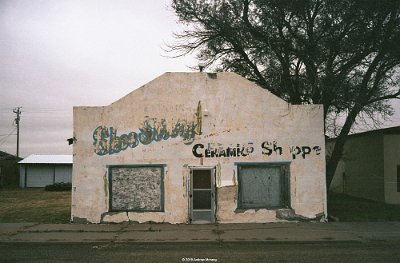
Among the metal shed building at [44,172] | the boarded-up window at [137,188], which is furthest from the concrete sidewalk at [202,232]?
the metal shed building at [44,172]

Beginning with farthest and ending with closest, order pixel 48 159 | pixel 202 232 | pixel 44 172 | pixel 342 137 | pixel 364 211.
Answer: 1. pixel 48 159
2. pixel 44 172
3. pixel 342 137
4. pixel 364 211
5. pixel 202 232

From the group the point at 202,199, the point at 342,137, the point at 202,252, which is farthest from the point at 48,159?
the point at 202,252

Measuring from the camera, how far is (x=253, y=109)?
1471 centimetres

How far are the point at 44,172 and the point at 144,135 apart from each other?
94.3ft

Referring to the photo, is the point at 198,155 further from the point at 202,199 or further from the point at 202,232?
the point at 202,232

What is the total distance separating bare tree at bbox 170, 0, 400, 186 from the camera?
15750mm

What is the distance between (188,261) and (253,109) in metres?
6.97

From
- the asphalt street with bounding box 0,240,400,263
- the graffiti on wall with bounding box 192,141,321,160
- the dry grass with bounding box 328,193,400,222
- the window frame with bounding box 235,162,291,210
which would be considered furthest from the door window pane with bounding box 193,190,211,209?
the dry grass with bounding box 328,193,400,222

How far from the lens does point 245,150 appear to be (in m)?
14.6

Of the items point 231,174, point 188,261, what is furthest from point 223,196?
point 188,261

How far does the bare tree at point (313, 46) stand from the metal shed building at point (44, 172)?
24.4 metres

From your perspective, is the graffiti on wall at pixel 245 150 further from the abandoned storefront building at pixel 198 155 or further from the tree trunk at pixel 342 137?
the tree trunk at pixel 342 137

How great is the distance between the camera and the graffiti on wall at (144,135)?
14664 mm

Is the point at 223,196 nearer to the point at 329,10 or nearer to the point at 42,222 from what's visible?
the point at 42,222
